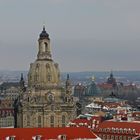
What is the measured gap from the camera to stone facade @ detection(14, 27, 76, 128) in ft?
286

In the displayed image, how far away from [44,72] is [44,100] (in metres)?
4.04

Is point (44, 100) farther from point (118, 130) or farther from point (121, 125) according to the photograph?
point (118, 130)

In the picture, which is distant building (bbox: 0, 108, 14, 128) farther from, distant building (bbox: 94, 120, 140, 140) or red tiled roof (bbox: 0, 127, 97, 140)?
red tiled roof (bbox: 0, 127, 97, 140)

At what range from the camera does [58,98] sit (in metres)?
88.2

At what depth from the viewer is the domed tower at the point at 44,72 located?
288 feet

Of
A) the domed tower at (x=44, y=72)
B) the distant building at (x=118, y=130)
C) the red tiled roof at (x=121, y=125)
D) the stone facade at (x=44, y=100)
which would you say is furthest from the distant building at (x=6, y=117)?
the distant building at (x=118, y=130)

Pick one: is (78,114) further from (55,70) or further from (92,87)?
(92,87)

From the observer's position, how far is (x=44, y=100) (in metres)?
87.4

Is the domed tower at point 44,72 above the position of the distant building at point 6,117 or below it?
above

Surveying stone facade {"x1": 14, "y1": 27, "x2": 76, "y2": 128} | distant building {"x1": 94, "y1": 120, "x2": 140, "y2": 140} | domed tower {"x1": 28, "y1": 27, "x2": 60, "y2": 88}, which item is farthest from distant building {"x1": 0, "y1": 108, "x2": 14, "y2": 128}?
distant building {"x1": 94, "y1": 120, "x2": 140, "y2": 140}

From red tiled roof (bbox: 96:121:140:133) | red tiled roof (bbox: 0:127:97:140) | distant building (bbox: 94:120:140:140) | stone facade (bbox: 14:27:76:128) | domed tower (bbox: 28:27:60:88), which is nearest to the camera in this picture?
red tiled roof (bbox: 0:127:97:140)

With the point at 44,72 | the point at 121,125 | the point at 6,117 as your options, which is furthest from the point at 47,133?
the point at 6,117

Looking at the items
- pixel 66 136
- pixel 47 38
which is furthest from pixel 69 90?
pixel 66 136

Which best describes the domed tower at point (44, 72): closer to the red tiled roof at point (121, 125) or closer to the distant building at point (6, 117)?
the red tiled roof at point (121, 125)
